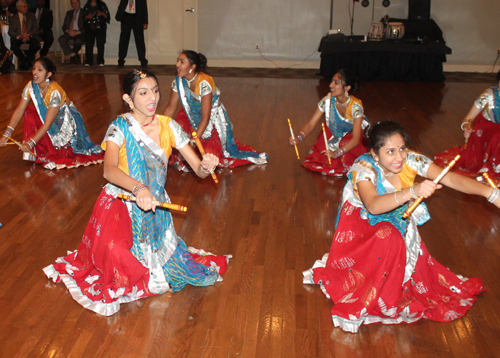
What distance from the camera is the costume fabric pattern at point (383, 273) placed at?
2410 millimetres

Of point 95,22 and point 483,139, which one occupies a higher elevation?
point 95,22

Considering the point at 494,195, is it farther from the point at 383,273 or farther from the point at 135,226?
the point at 135,226

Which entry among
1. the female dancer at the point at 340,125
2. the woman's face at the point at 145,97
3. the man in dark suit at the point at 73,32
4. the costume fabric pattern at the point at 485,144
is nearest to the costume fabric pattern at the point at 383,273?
the woman's face at the point at 145,97

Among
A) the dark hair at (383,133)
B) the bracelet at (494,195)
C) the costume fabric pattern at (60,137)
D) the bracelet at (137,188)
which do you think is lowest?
the costume fabric pattern at (60,137)

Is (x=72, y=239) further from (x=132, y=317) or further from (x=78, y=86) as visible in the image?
(x=78, y=86)

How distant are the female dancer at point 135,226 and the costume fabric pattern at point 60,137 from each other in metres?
1.95

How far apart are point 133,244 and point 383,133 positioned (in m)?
1.32

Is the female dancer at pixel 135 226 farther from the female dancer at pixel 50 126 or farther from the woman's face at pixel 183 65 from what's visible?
the female dancer at pixel 50 126

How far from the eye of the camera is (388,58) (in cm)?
865

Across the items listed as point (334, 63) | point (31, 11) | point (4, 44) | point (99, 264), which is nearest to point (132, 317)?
point (99, 264)

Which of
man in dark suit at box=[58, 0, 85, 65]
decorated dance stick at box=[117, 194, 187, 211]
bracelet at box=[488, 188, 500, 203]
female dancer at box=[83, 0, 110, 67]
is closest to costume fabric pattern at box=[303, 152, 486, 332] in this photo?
bracelet at box=[488, 188, 500, 203]

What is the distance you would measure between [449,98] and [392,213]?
5.61m

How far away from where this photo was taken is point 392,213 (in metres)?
2.47

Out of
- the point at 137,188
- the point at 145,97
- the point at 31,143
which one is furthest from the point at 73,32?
the point at 137,188
